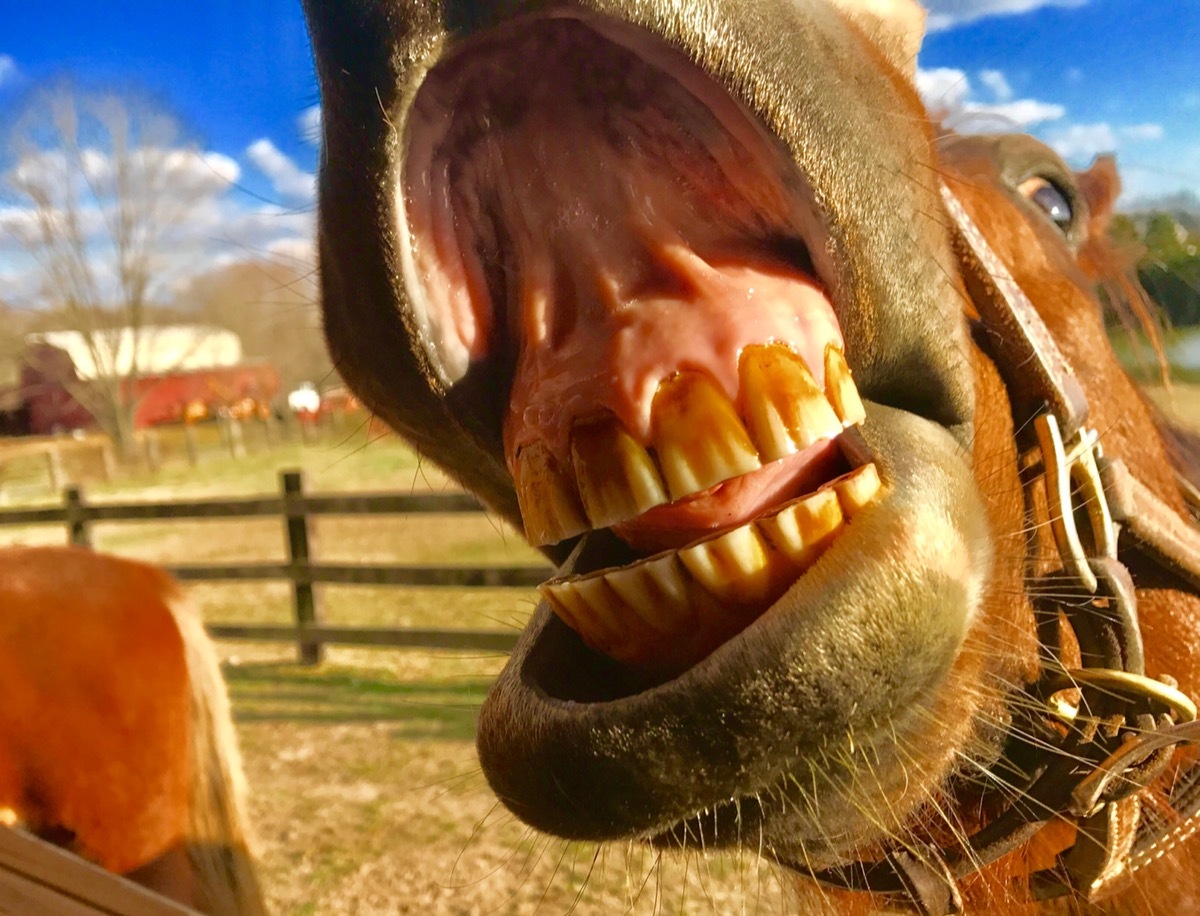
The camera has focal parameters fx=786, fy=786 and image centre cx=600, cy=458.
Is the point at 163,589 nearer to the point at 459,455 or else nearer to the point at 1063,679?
the point at 459,455

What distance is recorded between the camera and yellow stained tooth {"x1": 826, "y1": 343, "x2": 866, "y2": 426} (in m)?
0.62

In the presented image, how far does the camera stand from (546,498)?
0.69 metres

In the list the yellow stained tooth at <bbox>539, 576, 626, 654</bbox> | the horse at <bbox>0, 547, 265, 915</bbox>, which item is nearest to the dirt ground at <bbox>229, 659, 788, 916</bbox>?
the horse at <bbox>0, 547, 265, 915</bbox>

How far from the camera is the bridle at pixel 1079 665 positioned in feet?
2.49

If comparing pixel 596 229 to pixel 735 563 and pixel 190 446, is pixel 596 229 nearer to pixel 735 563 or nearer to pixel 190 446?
pixel 735 563

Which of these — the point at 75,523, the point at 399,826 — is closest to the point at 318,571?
the point at 399,826

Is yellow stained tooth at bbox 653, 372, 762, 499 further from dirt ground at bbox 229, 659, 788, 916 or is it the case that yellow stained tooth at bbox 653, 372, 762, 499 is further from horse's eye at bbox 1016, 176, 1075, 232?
dirt ground at bbox 229, 659, 788, 916

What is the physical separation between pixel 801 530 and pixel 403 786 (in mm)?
2772

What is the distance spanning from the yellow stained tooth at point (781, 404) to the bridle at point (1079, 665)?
0.91 feet

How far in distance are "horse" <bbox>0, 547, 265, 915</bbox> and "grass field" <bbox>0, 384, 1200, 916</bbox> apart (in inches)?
20.8

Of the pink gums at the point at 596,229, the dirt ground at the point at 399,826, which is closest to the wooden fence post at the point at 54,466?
the dirt ground at the point at 399,826

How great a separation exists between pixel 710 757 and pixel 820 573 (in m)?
0.15

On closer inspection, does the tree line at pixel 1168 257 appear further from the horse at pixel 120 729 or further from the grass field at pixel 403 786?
the horse at pixel 120 729

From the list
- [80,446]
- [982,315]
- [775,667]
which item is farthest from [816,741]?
[80,446]
